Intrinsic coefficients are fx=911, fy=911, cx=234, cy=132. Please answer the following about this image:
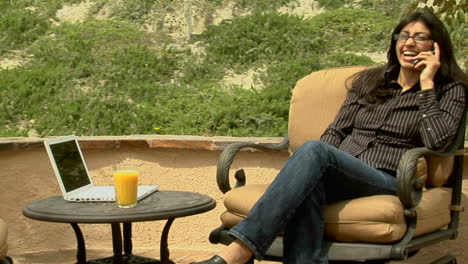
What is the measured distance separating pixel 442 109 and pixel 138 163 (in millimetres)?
2037

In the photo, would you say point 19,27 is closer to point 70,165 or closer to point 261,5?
point 261,5

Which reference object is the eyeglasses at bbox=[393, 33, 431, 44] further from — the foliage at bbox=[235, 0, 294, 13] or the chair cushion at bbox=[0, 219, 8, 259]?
the foliage at bbox=[235, 0, 294, 13]

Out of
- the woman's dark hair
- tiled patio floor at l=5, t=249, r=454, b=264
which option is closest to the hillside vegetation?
tiled patio floor at l=5, t=249, r=454, b=264

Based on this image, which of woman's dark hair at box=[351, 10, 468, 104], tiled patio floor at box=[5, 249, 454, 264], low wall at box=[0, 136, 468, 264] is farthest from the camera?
low wall at box=[0, 136, 468, 264]

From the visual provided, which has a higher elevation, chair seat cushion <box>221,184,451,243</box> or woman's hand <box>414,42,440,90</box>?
woman's hand <box>414,42,440,90</box>

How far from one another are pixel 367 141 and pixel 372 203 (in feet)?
2.00

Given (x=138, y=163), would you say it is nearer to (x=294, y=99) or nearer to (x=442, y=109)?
(x=294, y=99)

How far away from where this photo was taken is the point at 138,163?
17.8ft

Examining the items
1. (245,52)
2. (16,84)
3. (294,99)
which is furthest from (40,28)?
(294,99)

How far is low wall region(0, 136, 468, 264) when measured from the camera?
533cm

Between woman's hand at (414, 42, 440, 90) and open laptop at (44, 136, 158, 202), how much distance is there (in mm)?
1331

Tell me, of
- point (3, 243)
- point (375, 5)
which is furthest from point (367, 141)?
point (375, 5)

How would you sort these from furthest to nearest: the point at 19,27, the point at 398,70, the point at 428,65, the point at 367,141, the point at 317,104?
the point at 19,27 → the point at 317,104 → the point at 398,70 → the point at 367,141 → the point at 428,65

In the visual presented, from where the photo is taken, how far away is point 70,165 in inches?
166
